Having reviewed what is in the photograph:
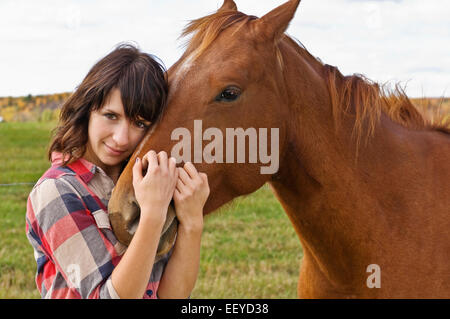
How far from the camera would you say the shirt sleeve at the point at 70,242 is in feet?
6.49

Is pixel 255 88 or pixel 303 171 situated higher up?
pixel 255 88

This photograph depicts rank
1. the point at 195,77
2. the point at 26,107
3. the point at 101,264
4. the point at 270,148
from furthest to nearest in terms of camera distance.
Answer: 1. the point at 26,107
2. the point at 270,148
3. the point at 195,77
4. the point at 101,264

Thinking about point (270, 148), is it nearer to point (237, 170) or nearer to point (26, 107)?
point (237, 170)

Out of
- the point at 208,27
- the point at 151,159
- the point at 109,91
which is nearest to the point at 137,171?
the point at 151,159

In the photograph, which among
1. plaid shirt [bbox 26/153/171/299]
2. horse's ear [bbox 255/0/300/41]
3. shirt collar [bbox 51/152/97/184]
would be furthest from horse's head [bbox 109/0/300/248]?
shirt collar [bbox 51/152/97/184]

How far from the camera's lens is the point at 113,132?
7.28 ft

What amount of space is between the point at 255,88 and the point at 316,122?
0.38 meters

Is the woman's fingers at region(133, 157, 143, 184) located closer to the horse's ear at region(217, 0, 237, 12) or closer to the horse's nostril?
the horse's nostril

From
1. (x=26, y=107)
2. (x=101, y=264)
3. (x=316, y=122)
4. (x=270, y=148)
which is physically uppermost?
(x=26, y=107)

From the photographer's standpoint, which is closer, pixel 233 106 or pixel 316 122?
pixel 233 106

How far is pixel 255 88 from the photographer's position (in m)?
2.29

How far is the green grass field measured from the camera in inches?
195

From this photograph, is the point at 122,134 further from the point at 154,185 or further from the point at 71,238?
the point at 71,238
